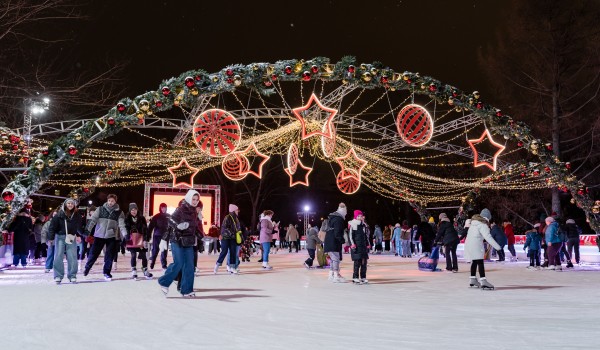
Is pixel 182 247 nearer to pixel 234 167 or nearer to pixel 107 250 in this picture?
pixel 107 250

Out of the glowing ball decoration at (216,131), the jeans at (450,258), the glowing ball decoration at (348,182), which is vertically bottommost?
the jeans at (450,258)

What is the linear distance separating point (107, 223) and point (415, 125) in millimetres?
7992

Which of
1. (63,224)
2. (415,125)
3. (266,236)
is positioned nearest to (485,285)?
(415,125)

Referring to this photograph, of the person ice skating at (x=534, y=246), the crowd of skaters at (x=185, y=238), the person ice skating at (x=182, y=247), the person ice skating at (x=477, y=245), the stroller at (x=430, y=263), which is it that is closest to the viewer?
the person ice skating at (x=182, y=247)

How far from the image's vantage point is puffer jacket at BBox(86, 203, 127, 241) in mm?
11625

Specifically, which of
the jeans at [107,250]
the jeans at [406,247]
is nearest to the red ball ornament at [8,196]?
the jeans at [107,250]

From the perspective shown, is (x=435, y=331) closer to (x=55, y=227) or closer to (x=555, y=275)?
(x=55, y=227)

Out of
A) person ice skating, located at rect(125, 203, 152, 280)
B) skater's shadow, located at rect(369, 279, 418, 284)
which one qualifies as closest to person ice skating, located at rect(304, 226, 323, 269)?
skater's shadow, located at rect(369, 279, 418, 284)

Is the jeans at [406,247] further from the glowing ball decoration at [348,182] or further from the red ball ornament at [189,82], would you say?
the red ball ornament at [189,82]

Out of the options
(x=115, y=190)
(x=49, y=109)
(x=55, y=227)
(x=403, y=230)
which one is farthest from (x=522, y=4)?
(x=115, y=190)

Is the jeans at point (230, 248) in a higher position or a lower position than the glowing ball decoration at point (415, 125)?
lower

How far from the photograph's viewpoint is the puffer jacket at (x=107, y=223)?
1162 cm

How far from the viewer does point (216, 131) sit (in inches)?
617

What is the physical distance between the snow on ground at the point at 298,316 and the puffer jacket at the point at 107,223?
1.01 meters
